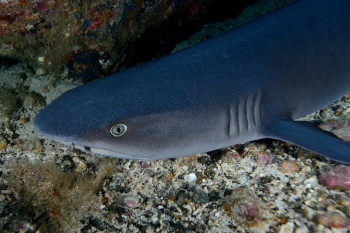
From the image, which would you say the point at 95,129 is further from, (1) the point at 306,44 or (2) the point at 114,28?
(2) the point at 114,28

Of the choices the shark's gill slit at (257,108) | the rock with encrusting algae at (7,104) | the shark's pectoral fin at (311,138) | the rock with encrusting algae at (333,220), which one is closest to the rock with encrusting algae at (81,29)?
the rock with encrusting algae at (7,104)

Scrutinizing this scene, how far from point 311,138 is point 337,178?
412mm

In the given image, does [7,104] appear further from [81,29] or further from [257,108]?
[257,108]

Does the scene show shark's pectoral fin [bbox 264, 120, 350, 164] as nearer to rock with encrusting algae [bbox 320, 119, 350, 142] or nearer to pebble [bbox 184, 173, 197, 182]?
rock with encrusting algae [bbox 320, 119, 350, 142]

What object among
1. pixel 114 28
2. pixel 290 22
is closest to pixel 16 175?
pixel 114 28

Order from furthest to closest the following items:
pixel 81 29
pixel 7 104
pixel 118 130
Result: pixel 81 29 < pixel 7 104 < pixel 118 130

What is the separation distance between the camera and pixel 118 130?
6.31ft

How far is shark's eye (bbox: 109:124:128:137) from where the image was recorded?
190 centimetres

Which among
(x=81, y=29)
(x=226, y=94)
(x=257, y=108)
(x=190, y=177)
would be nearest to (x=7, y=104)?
(x=81, y=29)

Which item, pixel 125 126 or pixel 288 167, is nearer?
pixel 125 126

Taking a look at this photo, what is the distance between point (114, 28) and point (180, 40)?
143cm

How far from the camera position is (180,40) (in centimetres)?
486

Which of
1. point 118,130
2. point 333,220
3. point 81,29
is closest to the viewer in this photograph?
point 333,220

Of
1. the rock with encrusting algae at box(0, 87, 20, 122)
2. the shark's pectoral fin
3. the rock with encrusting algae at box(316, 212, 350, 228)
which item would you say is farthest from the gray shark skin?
the rock with encrusting algae at box(0, 87, 20, 122)
